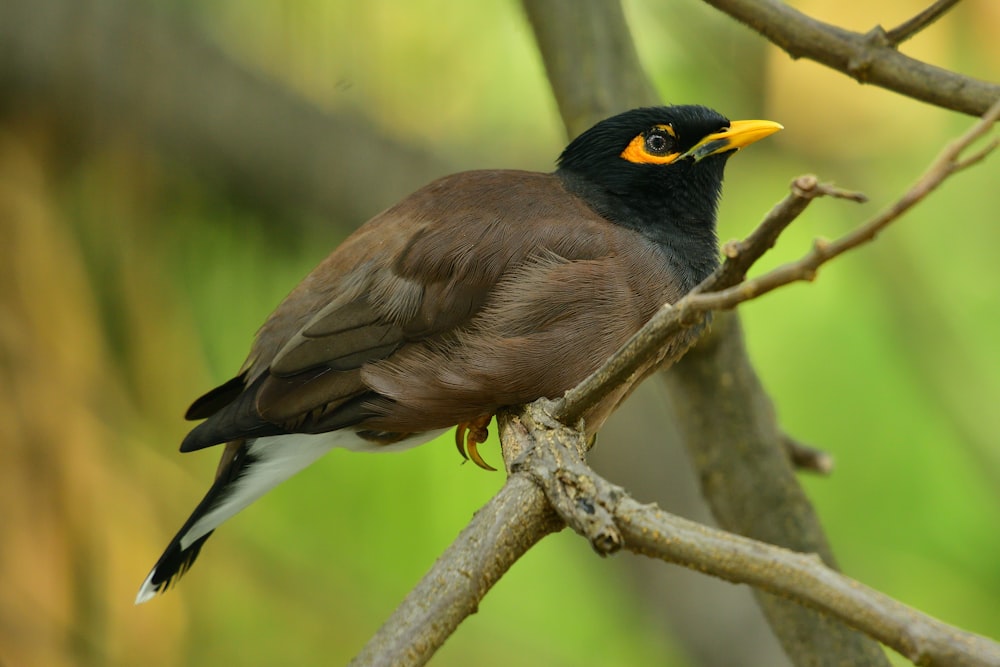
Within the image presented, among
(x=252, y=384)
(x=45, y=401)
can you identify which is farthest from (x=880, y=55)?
(x=45, y=401)

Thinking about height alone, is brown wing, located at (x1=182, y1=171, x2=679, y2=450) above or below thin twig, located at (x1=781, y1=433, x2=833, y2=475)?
above

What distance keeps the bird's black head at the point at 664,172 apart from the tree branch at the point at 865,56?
1.81 ft

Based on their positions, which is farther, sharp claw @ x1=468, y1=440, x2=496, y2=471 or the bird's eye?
the bird's eye

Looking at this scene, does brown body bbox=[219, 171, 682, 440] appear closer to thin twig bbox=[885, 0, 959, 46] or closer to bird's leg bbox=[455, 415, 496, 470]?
bird's leg bbox=[455, 415, 496, 470]

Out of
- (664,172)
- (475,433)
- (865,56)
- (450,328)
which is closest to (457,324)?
(450,328)

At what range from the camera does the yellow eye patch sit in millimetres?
2922

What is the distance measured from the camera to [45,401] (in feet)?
11.2

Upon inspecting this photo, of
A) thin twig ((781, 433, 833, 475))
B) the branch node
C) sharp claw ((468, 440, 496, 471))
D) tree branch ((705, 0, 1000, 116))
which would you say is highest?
the branch node

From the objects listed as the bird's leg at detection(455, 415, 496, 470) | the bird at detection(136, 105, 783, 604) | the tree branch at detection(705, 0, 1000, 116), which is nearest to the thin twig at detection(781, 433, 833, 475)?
the bird at detection(136, 105, 783, 604)

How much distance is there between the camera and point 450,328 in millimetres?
2553

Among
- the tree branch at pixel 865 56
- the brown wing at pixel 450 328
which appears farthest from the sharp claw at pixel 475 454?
the tree branch at pixel 865 56

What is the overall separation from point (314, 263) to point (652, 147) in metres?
2.42

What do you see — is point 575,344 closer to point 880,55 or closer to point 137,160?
point 880,55

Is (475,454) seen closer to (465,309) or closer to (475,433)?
(475,433)
